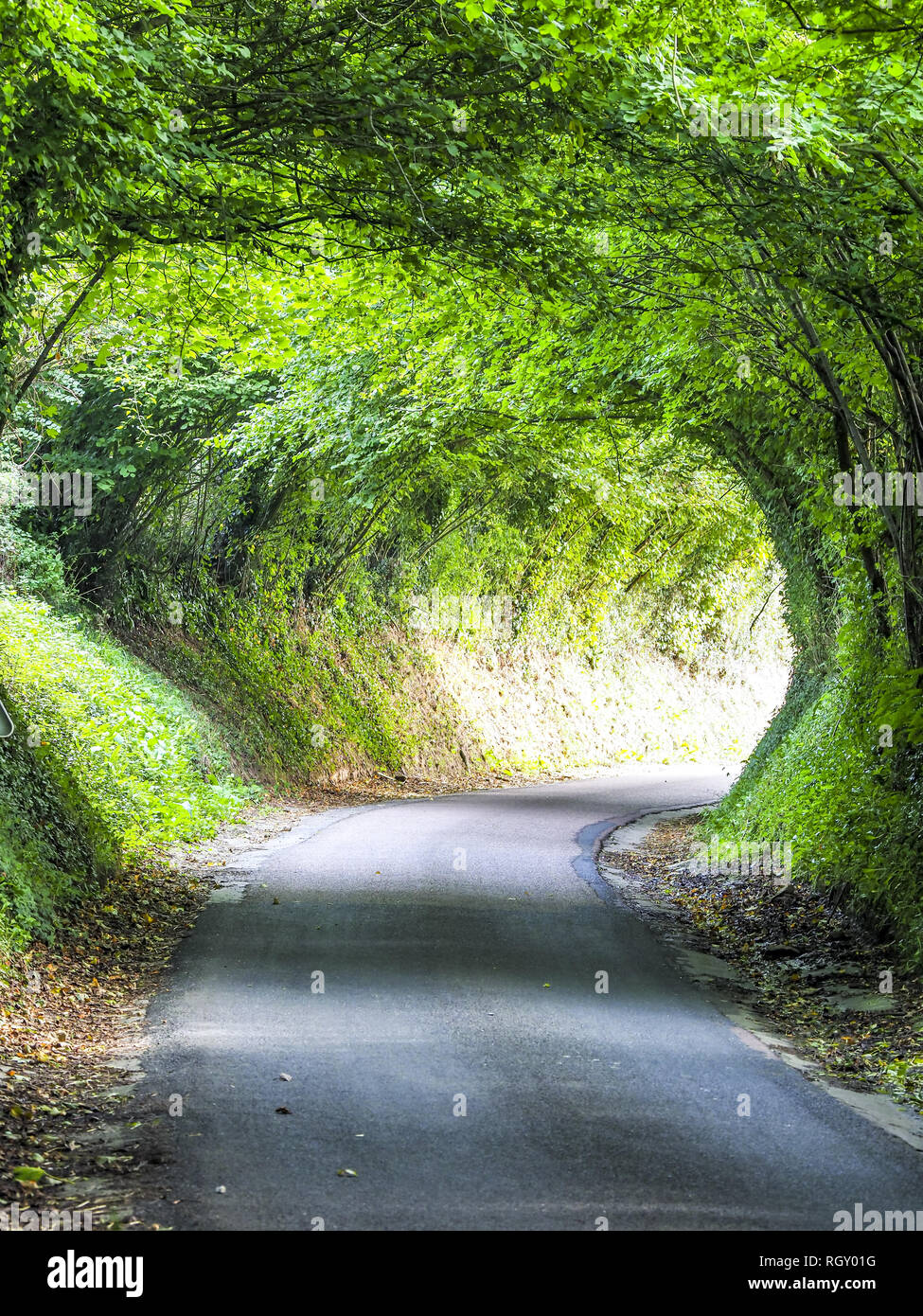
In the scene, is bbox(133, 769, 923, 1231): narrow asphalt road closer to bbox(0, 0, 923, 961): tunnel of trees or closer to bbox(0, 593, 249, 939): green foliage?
bbox(0, 593, 249, 939): green foliage

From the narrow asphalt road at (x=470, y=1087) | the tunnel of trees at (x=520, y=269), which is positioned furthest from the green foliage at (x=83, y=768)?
the narrow asphalt road at (x=470, y=1087)

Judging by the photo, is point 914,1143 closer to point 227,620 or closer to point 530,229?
point 530,229

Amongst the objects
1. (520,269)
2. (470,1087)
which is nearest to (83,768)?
(520,269)

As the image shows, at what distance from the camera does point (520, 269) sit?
366 inches

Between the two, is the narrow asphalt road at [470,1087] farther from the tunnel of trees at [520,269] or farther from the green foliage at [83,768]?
the tunnel of trees at [520,269]

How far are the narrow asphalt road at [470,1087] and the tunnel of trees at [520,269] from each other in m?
2.04

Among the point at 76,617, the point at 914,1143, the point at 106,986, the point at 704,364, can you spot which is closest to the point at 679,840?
the point at 704,364

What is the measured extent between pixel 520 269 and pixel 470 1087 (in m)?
5.76

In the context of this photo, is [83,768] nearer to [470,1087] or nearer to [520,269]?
[520,269]

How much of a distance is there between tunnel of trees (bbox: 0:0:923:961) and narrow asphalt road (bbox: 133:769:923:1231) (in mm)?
2036

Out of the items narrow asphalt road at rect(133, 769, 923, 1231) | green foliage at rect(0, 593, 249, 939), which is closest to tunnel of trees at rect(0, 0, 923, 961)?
green foliage at rect(0, 593, 249, 939)

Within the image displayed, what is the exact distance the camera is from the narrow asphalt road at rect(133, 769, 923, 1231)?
16.8 ft

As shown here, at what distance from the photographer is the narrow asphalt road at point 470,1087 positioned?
5.11 m

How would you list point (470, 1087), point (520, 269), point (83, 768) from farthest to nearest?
1. point (83, 768)
2. point (520, 269)
3. point (470, 1087)
